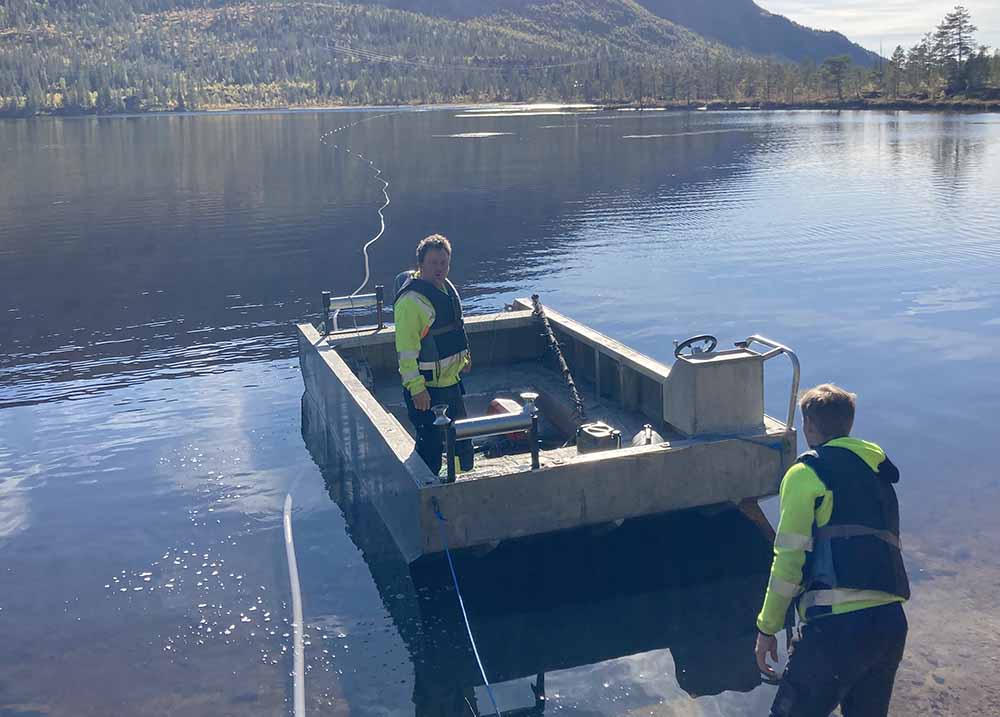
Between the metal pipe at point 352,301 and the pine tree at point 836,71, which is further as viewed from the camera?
the pine tree at point 836,71

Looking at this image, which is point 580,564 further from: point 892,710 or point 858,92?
point 858,92

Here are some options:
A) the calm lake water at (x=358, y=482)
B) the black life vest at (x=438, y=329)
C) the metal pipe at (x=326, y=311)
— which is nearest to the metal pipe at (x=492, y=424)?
the black life vest at (x=438, y=329)

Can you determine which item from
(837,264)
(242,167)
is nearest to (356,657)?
(837,264)

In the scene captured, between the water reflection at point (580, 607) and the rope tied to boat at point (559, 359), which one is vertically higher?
the rope tied to boat at point (559, 359)

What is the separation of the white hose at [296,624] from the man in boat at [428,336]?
5.58ft

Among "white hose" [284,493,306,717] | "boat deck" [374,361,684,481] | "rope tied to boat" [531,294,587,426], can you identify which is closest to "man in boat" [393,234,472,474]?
"boat deck" [374,361,684,481]

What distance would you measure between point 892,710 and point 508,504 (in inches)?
127

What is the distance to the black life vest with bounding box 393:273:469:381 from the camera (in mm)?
9000

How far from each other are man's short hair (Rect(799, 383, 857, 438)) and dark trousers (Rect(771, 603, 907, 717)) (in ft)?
2.84

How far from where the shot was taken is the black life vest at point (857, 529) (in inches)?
197

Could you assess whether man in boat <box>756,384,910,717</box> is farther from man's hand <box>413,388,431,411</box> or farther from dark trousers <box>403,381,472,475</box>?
man's hand <box>413,388,431,411</box>

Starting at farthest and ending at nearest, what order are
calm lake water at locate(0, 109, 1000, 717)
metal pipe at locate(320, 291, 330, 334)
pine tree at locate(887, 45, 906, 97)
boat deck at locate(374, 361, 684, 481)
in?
pine tree at locate(887, 45, 906, 97) < metal pipe at locate(320, 291, 330, 334) < boat deck at locate(374, 361, 684, 481) < calm lake water at locate(0, 109, 1000, 717)

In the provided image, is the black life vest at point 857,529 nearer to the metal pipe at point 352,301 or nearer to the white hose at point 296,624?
the white hose at point 296,624

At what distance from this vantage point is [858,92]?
143625 millimetres
